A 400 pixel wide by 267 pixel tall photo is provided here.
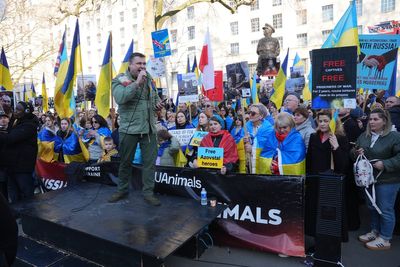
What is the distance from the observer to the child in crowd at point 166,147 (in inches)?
217

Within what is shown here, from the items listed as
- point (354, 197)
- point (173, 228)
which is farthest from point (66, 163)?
point (354, 197)

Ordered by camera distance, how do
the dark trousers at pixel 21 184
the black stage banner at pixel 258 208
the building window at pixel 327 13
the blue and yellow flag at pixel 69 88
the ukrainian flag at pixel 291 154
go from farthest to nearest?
1. the building window at pixel 327 13
2. the blue and yellow flag at pixel 69 88
3. the dark trousers at pixel 21 184
4. the ukrainian flag at pixel 291 154
5. the black stage banner at pixel 258 208

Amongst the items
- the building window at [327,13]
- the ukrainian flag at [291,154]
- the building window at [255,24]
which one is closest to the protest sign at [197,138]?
the ukrainian flag at [291,154]

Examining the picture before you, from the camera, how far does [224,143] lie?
4.72 m

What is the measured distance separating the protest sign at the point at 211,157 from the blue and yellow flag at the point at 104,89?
2971mm

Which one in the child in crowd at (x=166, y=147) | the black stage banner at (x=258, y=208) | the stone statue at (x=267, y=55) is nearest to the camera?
the black stage banner at (x=258, y=208)

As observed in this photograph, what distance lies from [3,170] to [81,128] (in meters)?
2.53

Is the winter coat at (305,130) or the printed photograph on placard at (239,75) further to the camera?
the printed photograph on placard at (239,75)

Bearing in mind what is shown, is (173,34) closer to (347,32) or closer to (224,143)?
(347,32)

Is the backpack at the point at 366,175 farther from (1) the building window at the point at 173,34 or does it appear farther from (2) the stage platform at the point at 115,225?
(1) the building window at the point at 173,34

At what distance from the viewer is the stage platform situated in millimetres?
3209

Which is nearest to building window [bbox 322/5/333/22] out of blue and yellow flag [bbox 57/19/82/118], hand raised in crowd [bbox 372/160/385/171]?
blue and yellow flag [bbox 57/19/82/118]

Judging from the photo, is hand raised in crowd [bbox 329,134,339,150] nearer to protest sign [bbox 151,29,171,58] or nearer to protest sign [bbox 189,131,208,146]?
protest sign [bbox 189,131,208,146]

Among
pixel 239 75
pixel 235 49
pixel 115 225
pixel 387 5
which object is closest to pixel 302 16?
pixel 387 5
